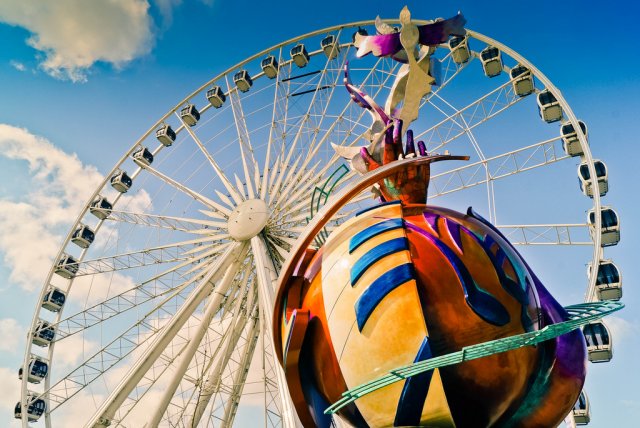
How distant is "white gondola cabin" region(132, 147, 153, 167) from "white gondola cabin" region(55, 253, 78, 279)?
4223 mm

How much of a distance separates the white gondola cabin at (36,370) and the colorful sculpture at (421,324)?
591 inches

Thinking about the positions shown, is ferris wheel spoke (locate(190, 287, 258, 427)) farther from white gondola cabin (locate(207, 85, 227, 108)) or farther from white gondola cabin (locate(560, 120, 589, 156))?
white gondola cabin (locate(560, 120, 589, 156))

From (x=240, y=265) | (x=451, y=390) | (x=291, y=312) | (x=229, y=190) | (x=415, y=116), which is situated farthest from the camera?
(x=229, y=190)

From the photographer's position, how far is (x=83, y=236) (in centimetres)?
1970

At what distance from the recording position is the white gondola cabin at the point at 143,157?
792 inches

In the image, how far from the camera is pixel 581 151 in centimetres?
1524

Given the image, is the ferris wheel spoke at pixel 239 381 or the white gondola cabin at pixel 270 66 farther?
the white gondola cabin at pixel 270 66

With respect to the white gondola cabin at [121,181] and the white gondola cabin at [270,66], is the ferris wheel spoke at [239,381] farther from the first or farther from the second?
the white gondola cabin at [270,66]

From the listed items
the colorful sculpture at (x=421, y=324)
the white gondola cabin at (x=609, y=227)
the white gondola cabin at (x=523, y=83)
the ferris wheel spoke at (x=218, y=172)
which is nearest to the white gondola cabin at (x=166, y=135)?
the ferris wheel spoke at (x=218, y=172)

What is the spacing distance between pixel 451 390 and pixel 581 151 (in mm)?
12708

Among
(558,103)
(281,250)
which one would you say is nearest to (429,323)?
(281,250)

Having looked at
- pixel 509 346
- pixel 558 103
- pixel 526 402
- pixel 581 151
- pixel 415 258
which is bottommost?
pixel 526 402

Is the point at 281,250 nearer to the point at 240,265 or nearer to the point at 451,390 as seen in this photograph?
the point at 240,265

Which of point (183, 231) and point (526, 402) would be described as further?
point (183, 231)
